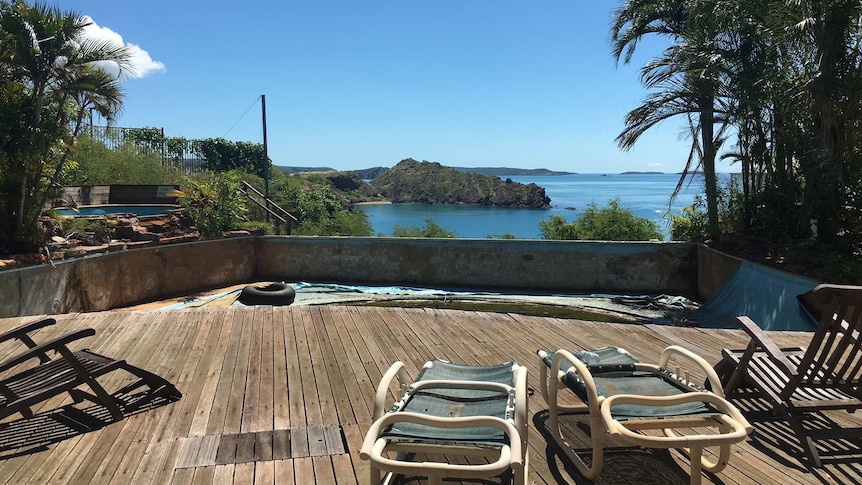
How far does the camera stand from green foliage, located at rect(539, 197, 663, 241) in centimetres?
1340

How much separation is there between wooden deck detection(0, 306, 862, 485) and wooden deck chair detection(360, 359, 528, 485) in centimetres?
47

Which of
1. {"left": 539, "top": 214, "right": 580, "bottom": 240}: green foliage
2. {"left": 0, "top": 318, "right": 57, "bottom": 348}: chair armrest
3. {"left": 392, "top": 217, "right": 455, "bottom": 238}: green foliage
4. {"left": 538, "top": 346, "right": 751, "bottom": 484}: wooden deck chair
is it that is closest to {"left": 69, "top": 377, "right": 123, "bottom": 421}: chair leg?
{"left": 0, "top": 318, "right": 57, "bottom": 348}: chair armrest

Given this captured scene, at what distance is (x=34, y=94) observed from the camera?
24.9 feet

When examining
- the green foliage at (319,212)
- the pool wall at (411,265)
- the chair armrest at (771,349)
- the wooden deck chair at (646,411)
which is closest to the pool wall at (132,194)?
the green foliage at (319,212)

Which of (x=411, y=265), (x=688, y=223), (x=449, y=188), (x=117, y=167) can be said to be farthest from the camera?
(x=449, y=188)

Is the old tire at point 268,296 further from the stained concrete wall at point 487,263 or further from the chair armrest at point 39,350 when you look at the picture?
the chair armrest at point 39,350

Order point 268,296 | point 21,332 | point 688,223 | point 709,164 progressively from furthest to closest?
point 688,223 < point 709,164 < point 268,296 < point 21,332

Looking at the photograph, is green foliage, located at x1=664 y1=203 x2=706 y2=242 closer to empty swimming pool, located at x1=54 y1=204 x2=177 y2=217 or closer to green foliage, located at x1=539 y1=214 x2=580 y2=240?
green foliage, located at x1=539 y1=214 x2=580 y2=240

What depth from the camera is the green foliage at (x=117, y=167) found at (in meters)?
16.3

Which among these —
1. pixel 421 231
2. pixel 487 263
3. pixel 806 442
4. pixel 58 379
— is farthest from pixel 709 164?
pixel 58 379

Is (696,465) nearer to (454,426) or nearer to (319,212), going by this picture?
(454,426)

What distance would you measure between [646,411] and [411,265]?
9.39m

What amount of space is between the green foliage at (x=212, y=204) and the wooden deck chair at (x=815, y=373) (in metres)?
10.6

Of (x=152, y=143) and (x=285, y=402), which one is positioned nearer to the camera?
(x=285, y=402)
